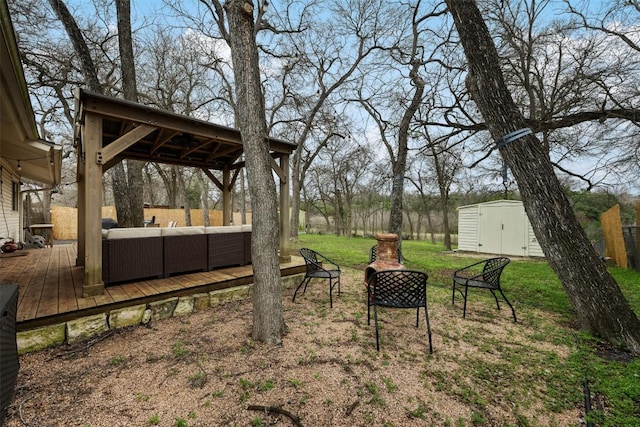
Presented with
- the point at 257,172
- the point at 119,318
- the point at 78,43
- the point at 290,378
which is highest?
the point at 78,43

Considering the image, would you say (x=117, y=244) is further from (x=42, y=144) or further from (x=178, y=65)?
(x=178, y=65)

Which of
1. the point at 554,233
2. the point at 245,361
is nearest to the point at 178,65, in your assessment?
the point at 245,361

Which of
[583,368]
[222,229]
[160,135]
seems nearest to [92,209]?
[222,229]

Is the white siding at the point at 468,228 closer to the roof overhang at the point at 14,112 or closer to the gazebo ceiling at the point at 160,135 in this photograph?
the gazebo ceiling at the point at 160,135

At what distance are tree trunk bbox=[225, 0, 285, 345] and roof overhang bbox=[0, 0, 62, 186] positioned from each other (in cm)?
153

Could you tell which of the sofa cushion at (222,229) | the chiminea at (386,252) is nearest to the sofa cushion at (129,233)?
the sofa cushion at (222,229)

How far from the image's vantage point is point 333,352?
2.48 meters

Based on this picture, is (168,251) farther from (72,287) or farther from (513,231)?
(513,231)

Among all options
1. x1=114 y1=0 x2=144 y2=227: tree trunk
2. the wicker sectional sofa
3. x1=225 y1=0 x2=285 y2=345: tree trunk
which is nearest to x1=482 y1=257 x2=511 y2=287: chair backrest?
x1=225 y1=0 x2=285 y2=345: tree trunk

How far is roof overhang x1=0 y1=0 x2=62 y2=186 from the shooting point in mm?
1960

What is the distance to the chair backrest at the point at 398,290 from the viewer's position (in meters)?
2.68

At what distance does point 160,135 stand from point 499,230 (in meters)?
10.9

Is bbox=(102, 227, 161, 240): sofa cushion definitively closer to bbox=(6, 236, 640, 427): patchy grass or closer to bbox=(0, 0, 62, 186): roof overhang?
bbox=(6, 236, 640, 427): patchy grass

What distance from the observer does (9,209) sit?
7.06m
